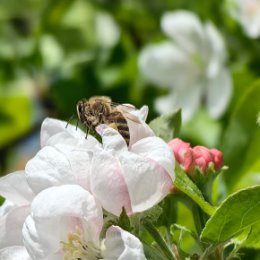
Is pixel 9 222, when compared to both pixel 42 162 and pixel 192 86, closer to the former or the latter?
pixel 42 162

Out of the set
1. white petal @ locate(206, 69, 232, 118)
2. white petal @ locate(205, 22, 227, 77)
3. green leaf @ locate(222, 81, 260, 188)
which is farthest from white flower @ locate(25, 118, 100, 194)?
white petal @ locate(205, 22, 227, 77)

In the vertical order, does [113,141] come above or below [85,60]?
above

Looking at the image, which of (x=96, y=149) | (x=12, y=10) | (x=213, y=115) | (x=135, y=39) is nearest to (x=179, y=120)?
(x=96, y=149)

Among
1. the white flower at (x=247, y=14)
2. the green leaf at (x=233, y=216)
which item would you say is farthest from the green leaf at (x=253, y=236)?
the white flower at (x=247, y=14)

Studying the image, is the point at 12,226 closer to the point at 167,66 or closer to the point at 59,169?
the point at 59,169

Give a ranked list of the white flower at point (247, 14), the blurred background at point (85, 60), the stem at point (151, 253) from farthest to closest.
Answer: the blurred background at point (85, 60) < the white flower at point (247, 14) < the stem at point (151, 253)

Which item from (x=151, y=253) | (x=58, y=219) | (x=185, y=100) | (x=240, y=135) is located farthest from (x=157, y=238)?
(x=185, y=100)

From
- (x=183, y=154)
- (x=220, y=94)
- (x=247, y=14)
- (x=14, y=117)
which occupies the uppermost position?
(x=183, y=154)

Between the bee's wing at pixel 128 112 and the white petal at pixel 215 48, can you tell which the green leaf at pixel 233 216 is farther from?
the white petal at pixel 215 48
